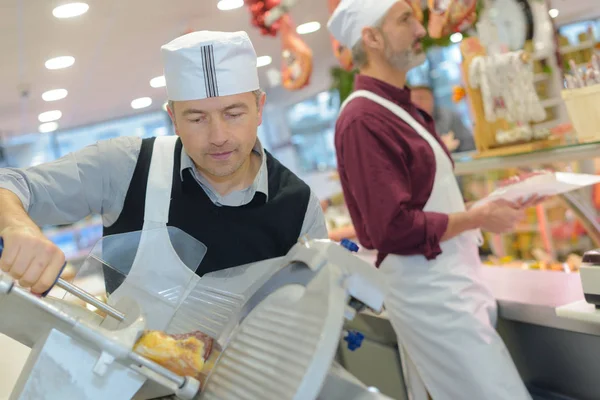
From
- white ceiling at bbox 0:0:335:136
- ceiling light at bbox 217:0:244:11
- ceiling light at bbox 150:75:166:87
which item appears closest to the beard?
white ceiling at bbox 0:0:335:136

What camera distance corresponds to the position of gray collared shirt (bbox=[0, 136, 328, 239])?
1301 mm

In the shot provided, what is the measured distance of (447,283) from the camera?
1.86 metres

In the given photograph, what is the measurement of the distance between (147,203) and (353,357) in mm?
1540

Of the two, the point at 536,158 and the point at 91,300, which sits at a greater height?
the point at 91,300

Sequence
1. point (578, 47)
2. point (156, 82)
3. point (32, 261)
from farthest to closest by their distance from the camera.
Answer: point (156, 82)
point (578, 47)
point (32, 261)

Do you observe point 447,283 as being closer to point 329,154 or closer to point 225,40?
point 225,40

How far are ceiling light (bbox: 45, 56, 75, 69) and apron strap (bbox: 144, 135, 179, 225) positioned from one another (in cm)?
394

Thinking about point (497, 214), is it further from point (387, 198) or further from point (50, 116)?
point (50, 116)

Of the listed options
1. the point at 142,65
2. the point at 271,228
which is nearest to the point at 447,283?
the point at 271,228

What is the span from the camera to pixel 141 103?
7809 millimetres

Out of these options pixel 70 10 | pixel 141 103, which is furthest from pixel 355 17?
pixel 141 103

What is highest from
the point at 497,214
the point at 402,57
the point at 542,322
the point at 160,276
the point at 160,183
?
the point at 402,57

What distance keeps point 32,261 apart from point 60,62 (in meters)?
4.68

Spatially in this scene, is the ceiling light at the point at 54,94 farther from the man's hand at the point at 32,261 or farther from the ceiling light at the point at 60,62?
the man's hand at the point at 32,261
